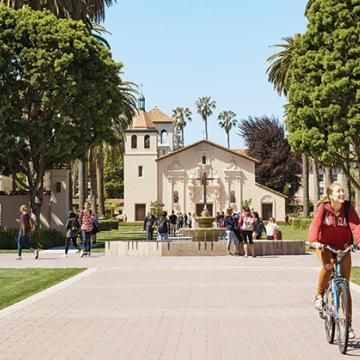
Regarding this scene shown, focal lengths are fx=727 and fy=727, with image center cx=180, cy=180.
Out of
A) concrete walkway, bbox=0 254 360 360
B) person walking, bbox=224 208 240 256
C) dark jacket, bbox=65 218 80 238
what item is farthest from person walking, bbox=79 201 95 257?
concrete walkway, bbox=0 254 360 360

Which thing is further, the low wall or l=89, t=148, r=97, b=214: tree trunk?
l=89, t=148, r=97, b=214: tree trunk

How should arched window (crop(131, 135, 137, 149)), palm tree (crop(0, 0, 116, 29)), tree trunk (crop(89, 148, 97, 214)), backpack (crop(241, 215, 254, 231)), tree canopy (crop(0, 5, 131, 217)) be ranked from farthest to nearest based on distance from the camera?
1. arched window (crop(131, 135, 137, 149))
2. tree trunk (crop(89, 148, 97, 214))
3. palm tree (crop(0, 0, 116, 29))
4. tree canopy (crop(0, 5, 131, 217))
5. backpack (crop(241, 215, 254, 231))

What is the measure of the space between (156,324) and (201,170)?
71.6m

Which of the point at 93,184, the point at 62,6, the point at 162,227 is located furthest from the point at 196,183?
the point at 162,227

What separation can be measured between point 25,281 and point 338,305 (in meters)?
9.24

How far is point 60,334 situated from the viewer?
28.1 ft

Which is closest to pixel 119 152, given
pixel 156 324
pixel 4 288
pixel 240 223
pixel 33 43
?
pixel 33 43

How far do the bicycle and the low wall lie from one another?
17.1m

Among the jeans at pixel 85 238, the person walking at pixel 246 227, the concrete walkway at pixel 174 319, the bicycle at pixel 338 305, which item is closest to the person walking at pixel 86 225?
the jeans at pixel 85 238

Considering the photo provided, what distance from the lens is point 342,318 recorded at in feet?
24.2

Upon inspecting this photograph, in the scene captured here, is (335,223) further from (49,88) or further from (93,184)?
(93,184)

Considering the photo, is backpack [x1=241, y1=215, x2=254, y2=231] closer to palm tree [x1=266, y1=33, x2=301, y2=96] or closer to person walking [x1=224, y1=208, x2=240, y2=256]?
person walking [x1=224, y1=208, x2=240, y2=256]

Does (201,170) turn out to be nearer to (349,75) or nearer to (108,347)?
(349,75)

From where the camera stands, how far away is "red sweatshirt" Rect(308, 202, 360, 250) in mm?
7816
